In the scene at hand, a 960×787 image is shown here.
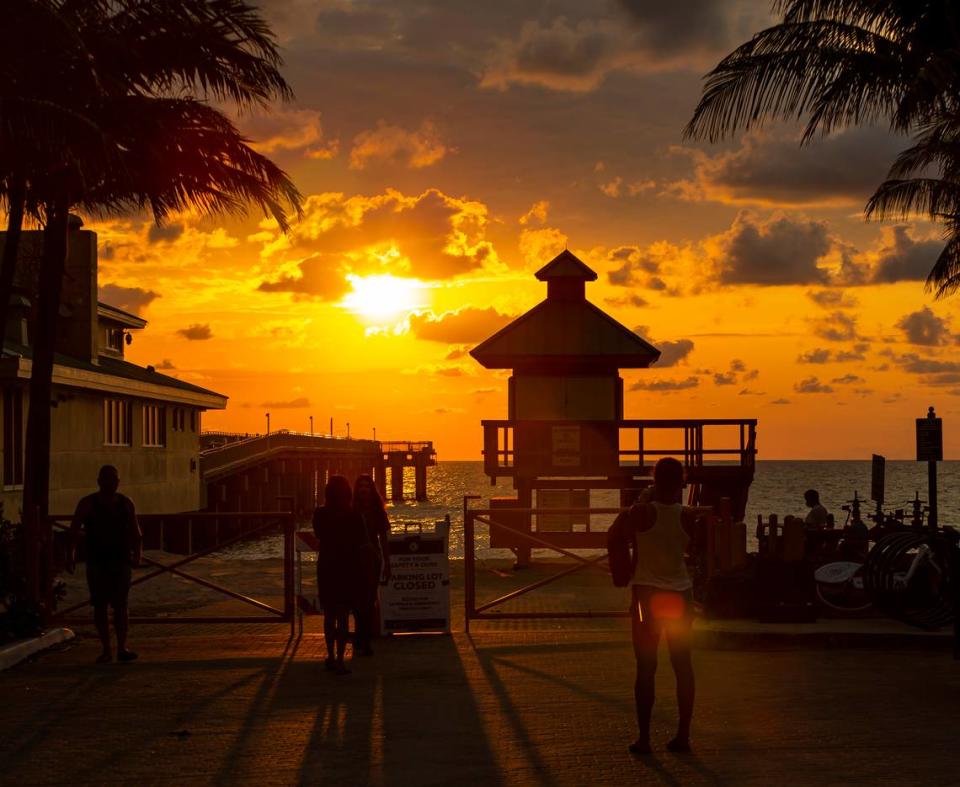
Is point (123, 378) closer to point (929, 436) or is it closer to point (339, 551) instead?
point (929, 436)

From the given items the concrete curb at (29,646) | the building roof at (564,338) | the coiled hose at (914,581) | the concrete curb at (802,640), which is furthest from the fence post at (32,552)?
the building roof at (564,338)

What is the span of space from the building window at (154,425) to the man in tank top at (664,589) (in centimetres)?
3203

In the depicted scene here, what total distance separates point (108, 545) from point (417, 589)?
144 inches

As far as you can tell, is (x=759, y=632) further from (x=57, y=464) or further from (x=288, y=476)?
(x=288, y=476)

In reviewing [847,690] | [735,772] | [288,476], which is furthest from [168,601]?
[288,476]

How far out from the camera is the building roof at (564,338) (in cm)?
3155

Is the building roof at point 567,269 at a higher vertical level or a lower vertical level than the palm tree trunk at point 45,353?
higher

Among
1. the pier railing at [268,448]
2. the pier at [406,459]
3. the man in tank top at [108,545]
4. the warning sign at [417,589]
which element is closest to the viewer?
the man in tank top at [108,545]

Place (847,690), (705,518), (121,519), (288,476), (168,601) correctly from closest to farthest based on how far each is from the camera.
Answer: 1. (847,690)
2. (121,519)
3. (705,518)
4. (168,601)
5. (288,476)

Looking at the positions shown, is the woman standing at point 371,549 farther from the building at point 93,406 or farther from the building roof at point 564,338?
the building roof at point 564,338

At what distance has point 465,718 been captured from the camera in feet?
30.7

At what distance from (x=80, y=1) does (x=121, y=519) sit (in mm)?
8524

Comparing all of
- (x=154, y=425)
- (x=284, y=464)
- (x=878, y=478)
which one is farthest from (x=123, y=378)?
(x=284, y=464)

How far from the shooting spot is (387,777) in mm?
7504
